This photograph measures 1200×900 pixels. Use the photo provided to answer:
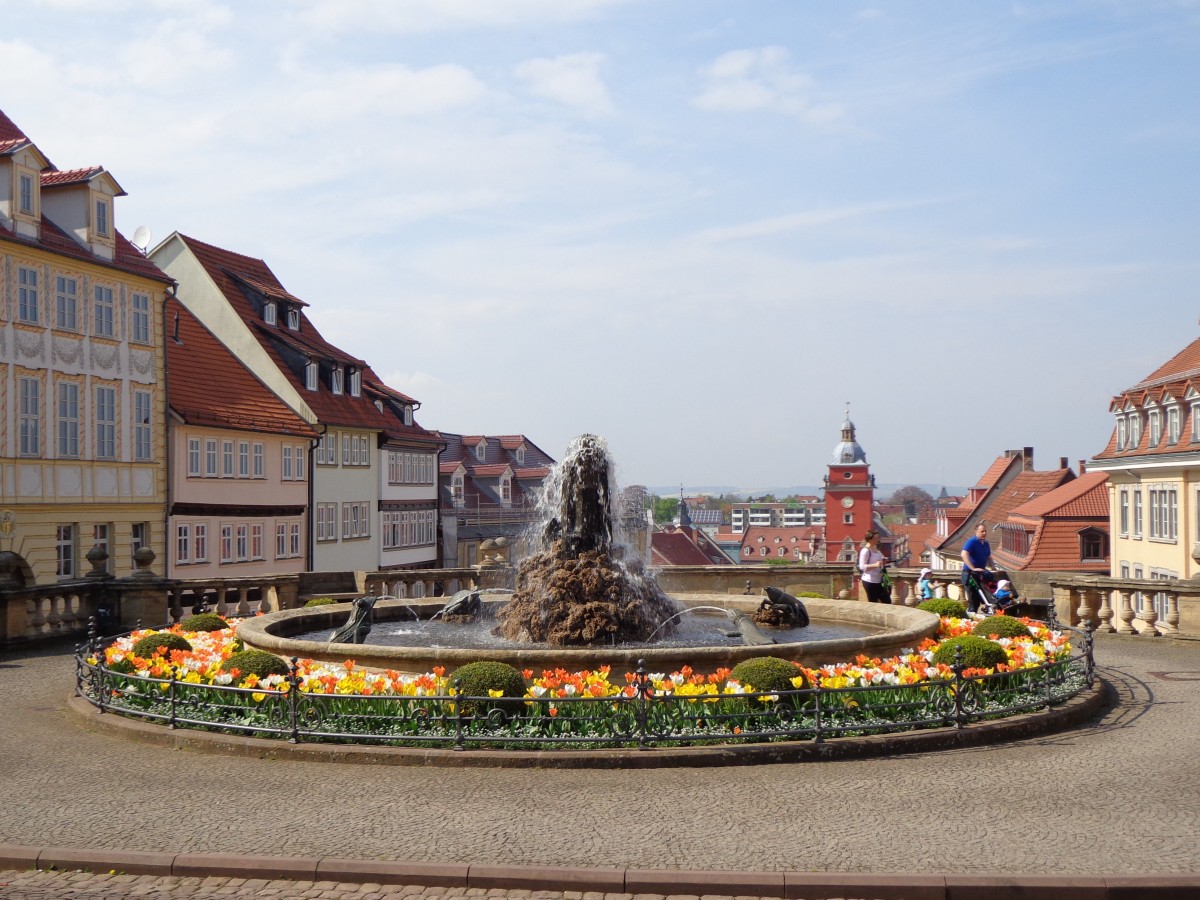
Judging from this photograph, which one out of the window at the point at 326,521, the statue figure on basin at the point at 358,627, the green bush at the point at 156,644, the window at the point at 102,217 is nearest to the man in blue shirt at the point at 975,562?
the statue figure on basin at the point at 358,627

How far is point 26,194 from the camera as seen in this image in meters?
32.0

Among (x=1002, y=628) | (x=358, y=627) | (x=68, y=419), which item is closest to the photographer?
(x=358, y=627)

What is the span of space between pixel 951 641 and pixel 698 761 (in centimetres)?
446

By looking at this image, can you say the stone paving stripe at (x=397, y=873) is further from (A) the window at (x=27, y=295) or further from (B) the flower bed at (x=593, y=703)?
(A) the window at (x=27, y=295)

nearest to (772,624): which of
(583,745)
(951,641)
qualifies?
(951,641)

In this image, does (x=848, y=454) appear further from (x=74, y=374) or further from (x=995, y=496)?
(x=74, y=374)

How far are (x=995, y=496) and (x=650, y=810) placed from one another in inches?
3048

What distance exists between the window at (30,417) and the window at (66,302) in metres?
1.92

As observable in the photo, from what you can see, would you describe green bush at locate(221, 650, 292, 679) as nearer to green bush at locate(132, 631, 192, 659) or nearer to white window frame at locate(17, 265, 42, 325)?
green bush at locate(132, 631, 192, 659)

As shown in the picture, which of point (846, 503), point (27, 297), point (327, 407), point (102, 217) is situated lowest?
point (846, 503)

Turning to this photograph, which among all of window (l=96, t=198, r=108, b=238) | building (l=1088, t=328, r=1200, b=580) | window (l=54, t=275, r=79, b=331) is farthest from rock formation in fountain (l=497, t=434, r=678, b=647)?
building (l=1088, t=328, r=1200, b=580)

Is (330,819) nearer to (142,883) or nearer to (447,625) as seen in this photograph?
(142,883)

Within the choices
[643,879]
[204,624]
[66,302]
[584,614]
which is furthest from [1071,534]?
[643,879]

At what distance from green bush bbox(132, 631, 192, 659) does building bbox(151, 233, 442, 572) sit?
32.0 meters
